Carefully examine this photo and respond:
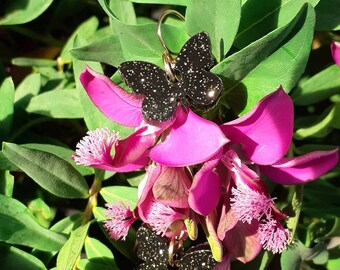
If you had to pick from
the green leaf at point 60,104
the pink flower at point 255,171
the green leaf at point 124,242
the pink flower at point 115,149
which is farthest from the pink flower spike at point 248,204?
the green leaf at point 60,104

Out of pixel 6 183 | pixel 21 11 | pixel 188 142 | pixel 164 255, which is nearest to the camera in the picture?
pixel 188 142

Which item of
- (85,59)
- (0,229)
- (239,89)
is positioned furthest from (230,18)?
(0,229)

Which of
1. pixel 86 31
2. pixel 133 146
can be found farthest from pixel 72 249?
pixel 86 31

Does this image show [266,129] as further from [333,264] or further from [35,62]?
[35,62]

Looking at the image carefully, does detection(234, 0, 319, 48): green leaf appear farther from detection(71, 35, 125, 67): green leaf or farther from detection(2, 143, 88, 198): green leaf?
detection(2, 143, 88, 198): green leaf

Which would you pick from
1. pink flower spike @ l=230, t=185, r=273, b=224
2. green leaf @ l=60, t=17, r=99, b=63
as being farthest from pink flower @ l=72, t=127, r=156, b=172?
green leaf @ l=60, t=17, r=99, b=63

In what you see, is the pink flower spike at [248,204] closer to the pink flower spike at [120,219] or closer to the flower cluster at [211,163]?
the flower cluster at [211,163]
